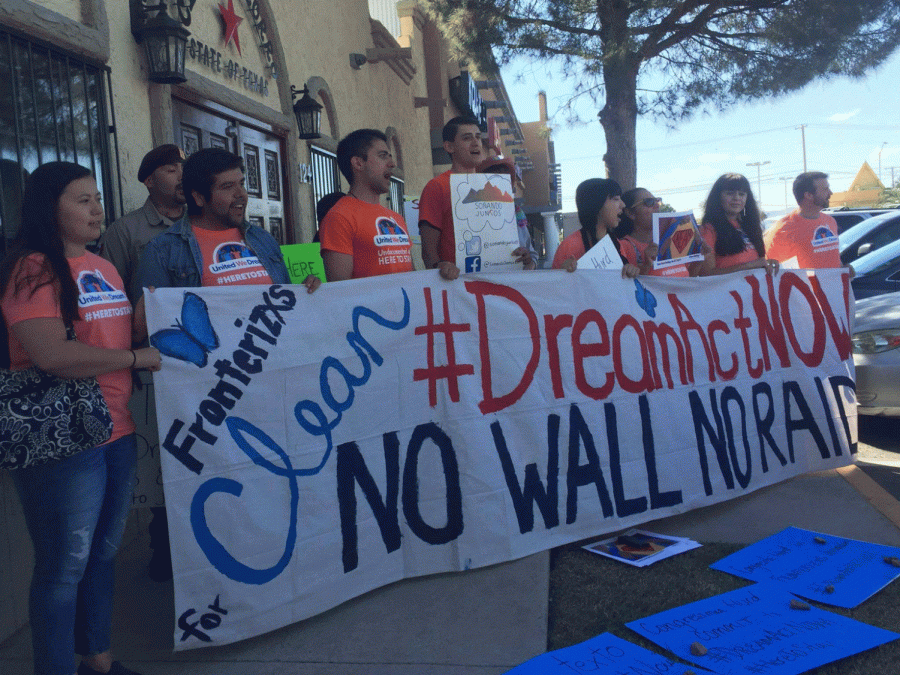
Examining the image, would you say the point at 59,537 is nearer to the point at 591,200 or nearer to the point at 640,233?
the point at 591,200

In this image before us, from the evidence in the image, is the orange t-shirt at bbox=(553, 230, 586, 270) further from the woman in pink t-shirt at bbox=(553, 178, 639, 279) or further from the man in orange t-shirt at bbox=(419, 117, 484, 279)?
the man in orange t-shirt at bbox=(419, 117, 484, 279)

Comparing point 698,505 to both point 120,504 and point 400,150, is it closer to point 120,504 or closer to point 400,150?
point 120,504

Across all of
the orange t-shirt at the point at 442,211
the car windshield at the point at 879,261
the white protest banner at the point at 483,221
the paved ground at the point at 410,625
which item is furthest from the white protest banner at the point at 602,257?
the car windshield at the point at 879,261

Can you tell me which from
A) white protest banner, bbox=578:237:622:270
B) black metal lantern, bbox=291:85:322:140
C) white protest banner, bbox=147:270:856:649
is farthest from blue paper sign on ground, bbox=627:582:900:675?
black metal lantern, bbox=291:85:322:140

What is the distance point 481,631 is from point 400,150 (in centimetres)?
1030

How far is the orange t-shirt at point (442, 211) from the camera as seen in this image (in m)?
4.11

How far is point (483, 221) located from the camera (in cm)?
401

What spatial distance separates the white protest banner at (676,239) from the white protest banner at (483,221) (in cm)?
90

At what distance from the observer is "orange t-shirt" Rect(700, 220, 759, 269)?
520 cm

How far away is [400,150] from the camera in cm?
1270

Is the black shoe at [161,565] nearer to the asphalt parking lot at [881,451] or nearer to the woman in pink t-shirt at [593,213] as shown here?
the woman in pink t-shirt at [593,213]

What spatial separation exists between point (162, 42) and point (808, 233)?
13.9ft

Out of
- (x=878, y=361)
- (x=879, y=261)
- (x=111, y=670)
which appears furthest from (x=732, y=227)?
(x=111, y=670)

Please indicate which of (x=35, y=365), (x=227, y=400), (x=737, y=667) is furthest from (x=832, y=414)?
(x=35, y=365)
